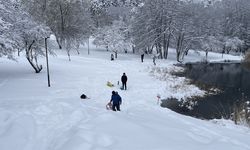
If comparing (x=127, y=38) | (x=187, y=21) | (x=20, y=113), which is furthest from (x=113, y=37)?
(x=20, y=113)

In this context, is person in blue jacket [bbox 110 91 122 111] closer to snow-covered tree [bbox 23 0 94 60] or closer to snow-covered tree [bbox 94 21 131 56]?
snow-covered tree [bbox 23 0 94 60]

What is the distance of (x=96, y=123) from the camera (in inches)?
561

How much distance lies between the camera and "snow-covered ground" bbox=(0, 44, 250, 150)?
11.9 metres

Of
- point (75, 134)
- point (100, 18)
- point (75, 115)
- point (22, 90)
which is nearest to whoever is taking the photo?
point (75, 134)

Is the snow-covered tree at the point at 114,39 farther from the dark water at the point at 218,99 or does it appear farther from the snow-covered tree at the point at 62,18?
the dark water at the point at 218,99

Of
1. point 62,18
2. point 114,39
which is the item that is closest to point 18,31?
point 62,18

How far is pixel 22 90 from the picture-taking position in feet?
85.1

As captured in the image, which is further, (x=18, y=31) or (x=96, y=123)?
(x=18, y=31)

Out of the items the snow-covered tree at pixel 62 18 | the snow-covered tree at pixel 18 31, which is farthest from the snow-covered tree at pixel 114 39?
the snow-covered tree at pixel 18 31

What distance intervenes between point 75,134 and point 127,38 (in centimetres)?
5380


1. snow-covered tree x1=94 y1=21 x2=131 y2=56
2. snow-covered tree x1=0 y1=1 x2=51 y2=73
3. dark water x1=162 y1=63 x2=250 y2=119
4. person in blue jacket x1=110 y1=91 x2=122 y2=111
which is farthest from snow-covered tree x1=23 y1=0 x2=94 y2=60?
person in blue jacket x1=110 y1=91 x2=122 y2=111

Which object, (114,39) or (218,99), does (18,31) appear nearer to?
(218,99)

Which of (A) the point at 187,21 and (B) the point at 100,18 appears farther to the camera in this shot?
(B) the point at 100,18

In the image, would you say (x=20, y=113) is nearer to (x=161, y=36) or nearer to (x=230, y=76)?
(x=230, y=76)
